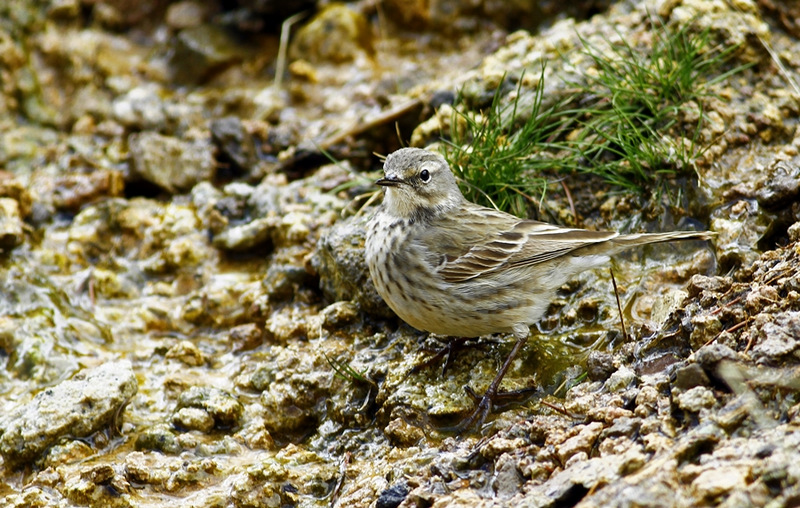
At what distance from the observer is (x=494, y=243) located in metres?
5.70

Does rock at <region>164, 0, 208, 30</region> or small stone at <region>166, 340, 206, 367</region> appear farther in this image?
rock at <region>164, 0, 208, 30</region>

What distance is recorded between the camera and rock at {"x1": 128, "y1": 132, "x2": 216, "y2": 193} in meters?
8.23

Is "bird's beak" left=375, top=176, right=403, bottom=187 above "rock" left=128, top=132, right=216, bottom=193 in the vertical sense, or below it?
above

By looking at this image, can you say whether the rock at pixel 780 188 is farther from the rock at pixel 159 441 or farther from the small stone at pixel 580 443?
the rock at pixel 159 441

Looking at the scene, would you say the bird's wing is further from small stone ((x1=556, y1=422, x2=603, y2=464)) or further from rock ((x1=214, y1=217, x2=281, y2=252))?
rock ((x1=214, y1=217, x2=281, y2=252))

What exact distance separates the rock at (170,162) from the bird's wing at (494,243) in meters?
3.50

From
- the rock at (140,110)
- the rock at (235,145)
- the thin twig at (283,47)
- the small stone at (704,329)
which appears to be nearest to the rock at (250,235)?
the rock at (235,145)

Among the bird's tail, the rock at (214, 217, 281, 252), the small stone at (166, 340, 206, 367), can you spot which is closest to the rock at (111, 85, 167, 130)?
the rock at (214, 217, 281, 252)

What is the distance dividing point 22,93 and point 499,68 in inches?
241

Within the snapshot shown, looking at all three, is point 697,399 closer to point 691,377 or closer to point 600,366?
point 691,377

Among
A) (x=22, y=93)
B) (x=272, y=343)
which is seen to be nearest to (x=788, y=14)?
(x=272, y=343)

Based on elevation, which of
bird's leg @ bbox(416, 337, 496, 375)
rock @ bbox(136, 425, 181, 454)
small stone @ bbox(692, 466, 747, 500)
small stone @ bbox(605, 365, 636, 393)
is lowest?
rock @ bbox(136, 425, 181, 454)

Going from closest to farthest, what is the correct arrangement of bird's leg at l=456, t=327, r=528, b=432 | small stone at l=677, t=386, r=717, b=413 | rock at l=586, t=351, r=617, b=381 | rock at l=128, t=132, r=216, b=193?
1. small stone at l=677, t=386, r=717, b=413
2. rock at l=586, t=351, r=617, b=381
3. bird's leg at l=456, t=327, r=528, b=432
4. rock at l=128, t=132, r=216, b=193

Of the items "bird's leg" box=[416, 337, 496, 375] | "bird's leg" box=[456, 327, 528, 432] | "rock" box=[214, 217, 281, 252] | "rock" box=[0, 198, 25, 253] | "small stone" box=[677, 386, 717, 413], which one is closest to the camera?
"small stone" box=[677, 386, 717, 413]
